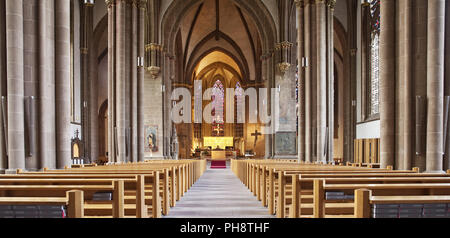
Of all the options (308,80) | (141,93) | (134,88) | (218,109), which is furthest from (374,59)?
(218,109)

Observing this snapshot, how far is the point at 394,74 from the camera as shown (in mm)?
8117

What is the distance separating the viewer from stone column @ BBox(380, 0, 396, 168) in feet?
26.3

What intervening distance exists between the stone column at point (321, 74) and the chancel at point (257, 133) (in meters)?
0.04

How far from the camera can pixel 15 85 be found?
7125 mm

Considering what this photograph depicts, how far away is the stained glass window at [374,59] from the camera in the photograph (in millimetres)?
19234

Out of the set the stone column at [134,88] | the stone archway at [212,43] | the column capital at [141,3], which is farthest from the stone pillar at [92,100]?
the stone column at [134,88]

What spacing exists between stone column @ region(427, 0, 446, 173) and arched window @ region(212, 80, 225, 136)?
41499 mm

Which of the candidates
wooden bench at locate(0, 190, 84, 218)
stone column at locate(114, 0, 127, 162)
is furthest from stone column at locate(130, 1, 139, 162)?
wooden bench at locate(0, 190, 84, 218)

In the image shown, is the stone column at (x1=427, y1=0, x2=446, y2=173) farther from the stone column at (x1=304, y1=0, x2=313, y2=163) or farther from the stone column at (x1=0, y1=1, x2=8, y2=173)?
the stone column at (x1=0, y1=1, x2=8, y2=173)

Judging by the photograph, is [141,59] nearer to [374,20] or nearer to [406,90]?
[406,90]

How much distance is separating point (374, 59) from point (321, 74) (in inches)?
309

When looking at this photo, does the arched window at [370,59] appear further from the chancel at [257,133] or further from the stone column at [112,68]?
the stone column at [112,68]

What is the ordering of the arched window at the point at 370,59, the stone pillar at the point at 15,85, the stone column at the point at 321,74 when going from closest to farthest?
the stone pillar at the point at 15,85 < the stone column at the point at 321,74 < the arched window at the point at 370,59

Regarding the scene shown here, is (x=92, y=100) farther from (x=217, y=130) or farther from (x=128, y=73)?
(x=217, y=130)
